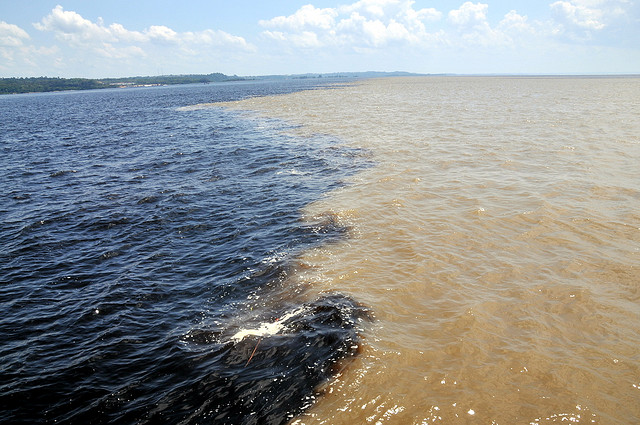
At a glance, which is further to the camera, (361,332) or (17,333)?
(17,333)

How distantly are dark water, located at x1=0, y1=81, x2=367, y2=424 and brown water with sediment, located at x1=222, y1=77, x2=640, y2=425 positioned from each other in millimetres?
998

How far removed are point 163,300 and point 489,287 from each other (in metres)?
8.61

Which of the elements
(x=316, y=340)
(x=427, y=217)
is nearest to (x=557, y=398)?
(x=316, y=340)

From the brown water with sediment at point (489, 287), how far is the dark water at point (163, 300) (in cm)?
100

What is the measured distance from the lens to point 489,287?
9.27m

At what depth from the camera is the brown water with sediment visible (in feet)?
20.0

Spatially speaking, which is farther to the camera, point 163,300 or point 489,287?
point 163,300

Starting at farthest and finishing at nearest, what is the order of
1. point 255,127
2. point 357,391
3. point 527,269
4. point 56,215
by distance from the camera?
1. point 255,127
2. point 56,215
3. point 527,269
4. point 357,391

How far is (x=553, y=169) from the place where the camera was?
19.0 meters

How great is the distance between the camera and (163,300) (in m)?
9.86

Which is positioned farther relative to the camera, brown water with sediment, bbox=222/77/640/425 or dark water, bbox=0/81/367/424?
dark water, bbox=0/81/367/424

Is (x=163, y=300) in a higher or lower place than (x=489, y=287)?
lower

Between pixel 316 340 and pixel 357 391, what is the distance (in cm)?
162

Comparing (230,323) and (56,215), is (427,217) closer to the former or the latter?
(230,323)
